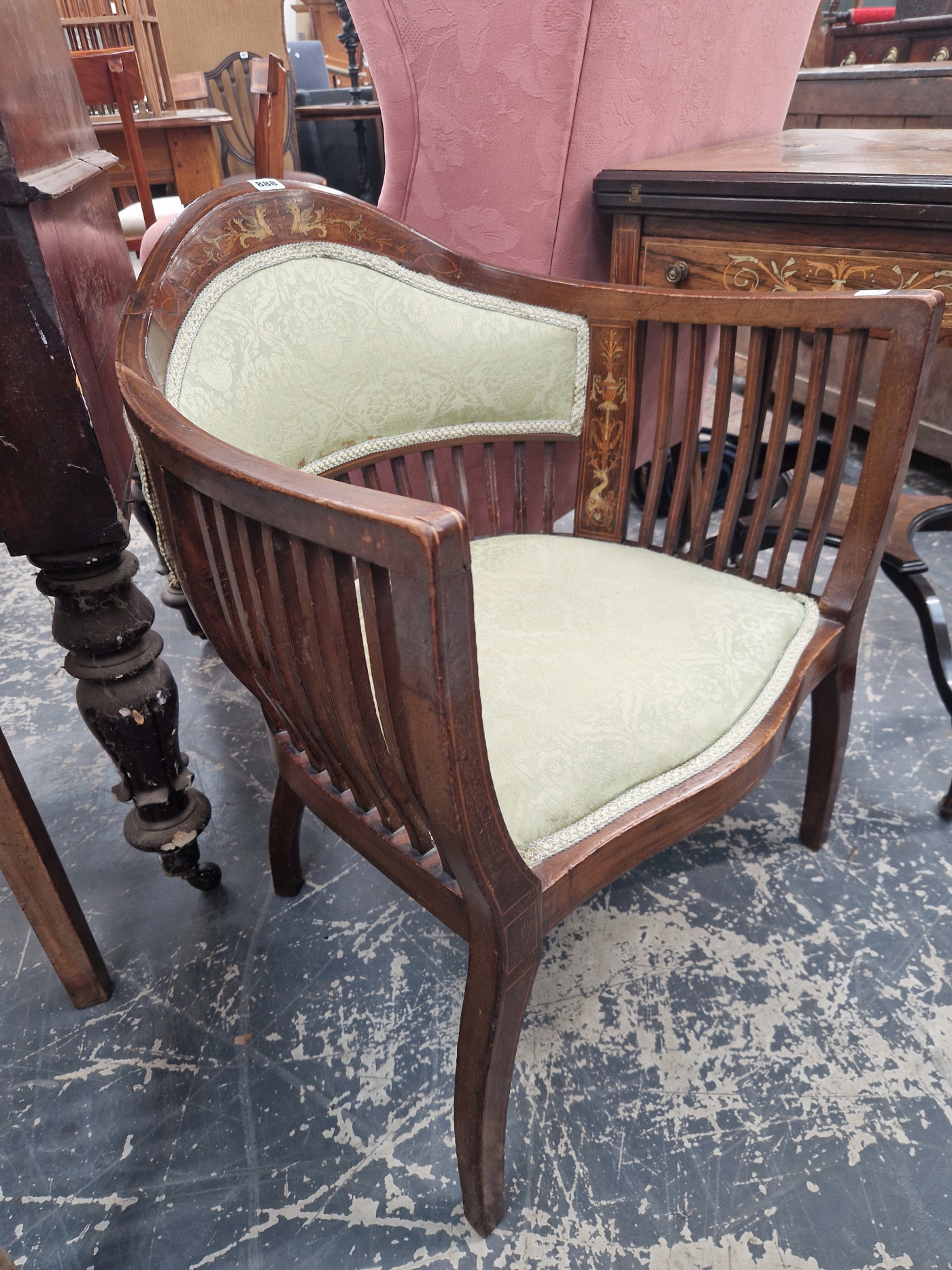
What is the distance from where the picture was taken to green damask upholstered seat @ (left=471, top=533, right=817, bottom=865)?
0.67 m

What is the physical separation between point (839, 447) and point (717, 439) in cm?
16

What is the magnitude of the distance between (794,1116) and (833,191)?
109 cm

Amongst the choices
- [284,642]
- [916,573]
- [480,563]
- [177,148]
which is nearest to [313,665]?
[284,642]

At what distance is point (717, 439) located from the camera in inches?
39.6

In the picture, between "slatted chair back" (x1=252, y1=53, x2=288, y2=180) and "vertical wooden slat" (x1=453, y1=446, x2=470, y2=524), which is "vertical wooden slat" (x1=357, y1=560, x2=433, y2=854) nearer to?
"vertical wooden slat" (x1=453, y1=446, x2=470, y2=524)

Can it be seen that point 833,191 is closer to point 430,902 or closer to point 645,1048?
point 430,902

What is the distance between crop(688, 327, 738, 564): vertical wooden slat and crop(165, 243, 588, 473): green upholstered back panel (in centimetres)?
17

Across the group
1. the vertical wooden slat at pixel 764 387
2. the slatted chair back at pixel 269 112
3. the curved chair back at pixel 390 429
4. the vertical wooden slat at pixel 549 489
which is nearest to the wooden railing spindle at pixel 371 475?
the curved chair back at pixel 390 429

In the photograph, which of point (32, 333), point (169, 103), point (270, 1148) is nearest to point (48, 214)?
point (32, 333)

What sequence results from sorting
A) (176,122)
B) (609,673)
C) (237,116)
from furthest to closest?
(237,116)
(176,122)
(609,673)

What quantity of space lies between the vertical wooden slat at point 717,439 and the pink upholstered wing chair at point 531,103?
1.30 feet

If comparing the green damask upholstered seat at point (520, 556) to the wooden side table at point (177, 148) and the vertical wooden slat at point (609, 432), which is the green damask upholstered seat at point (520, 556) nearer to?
the vertical wooden slat at point (609, 432)

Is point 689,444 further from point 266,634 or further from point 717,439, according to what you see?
point 266,634

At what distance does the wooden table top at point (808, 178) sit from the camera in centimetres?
94
